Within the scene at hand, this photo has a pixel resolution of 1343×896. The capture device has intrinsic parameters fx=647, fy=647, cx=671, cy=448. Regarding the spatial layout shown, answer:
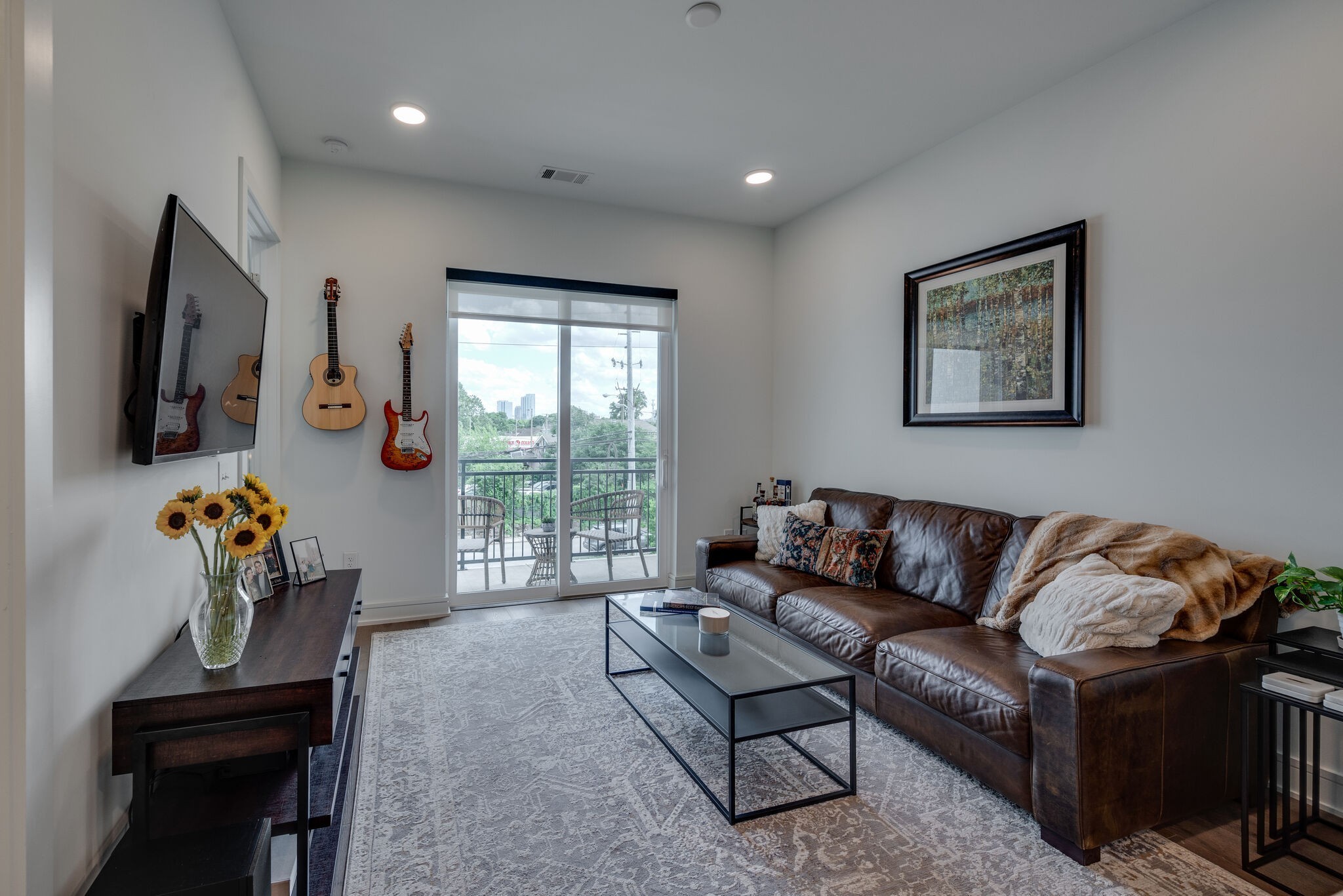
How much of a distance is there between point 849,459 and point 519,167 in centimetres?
276

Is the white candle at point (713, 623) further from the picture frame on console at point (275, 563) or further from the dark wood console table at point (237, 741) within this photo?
the picture frame on console at point (275, 563)

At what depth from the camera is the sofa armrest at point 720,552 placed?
13.0 feet

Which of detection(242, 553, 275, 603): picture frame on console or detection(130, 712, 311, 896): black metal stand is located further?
detection(242, 553, 275, 603): picture frame on console

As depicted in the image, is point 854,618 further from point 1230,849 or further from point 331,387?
point 331,387

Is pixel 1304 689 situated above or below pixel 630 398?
below

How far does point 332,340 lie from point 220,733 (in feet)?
9.10

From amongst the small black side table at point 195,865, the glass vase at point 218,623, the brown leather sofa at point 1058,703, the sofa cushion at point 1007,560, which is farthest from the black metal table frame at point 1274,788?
the glass vase at point 218,623

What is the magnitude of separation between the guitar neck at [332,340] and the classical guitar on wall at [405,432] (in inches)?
14.2

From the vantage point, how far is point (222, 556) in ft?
5.68

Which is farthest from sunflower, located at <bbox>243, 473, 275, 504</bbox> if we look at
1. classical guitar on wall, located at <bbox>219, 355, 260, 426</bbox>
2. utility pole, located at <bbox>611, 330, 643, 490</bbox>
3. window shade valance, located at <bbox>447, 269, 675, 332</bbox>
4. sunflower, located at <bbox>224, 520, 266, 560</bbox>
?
utility pole, located at <bbox>611, 330, 643, 490</bbox>

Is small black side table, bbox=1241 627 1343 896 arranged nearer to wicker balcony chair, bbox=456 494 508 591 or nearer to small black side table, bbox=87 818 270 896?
small black side table, bbox=87 818 270 896

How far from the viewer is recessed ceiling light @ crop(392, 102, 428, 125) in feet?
10.4

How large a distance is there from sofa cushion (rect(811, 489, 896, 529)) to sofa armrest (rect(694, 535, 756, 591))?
0.51 m

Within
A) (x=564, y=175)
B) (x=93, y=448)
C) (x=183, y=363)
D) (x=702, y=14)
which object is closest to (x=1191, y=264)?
(x=702, y=14)
